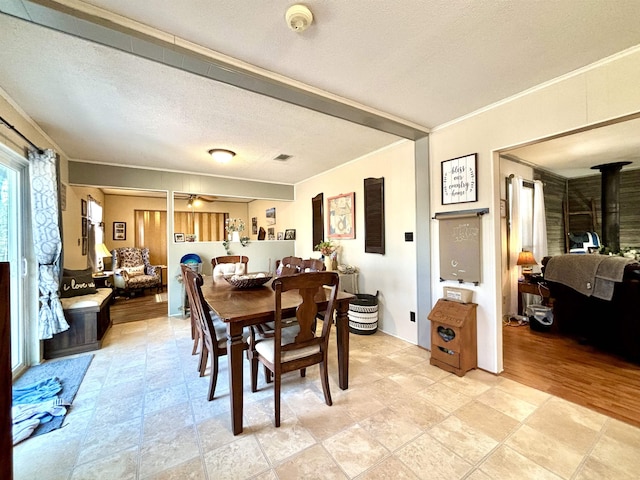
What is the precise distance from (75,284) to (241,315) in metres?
3.02

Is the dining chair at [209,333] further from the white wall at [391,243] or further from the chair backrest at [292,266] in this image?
the white wall at [391,243]

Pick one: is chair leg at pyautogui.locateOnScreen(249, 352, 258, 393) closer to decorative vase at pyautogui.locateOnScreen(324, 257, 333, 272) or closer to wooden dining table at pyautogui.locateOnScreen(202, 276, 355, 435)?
wooden dining table at pyautogui.locateOnScreen(202, 276, 355, 435)

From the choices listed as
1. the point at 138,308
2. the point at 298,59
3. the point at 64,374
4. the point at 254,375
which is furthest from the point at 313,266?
the point at 138,308

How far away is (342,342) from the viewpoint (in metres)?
2.21

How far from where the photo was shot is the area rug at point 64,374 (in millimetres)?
2182

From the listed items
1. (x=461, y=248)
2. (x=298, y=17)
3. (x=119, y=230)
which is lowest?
(x=461, y=248)

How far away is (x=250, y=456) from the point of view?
1.53 m

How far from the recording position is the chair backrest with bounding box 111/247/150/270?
19.4 ft

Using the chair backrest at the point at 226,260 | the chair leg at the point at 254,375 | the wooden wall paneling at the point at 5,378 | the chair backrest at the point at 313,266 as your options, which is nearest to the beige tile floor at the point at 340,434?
the chair leg at the point at 254,375

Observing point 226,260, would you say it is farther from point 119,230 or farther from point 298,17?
point 119,230

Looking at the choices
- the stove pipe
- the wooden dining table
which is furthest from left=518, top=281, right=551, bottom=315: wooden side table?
the wooden dining table

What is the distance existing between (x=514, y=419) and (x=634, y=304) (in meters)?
1.96

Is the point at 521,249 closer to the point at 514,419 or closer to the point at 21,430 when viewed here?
the point at 514,419

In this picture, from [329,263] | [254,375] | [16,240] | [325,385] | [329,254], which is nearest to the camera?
[325,385]
